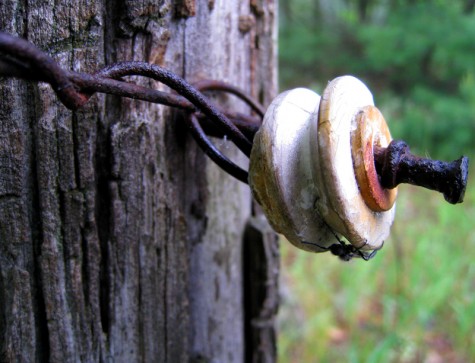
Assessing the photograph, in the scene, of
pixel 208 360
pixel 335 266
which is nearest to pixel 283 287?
pixel 335 266

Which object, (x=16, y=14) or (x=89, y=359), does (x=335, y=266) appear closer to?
(x=89, y=359)

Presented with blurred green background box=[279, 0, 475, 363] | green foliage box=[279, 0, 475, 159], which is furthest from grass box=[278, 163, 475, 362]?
green foliage box=[279, 0, 475, 159]

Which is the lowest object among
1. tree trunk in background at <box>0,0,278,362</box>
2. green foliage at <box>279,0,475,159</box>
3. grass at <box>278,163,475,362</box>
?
grass at <box>278,163,475,362</box>

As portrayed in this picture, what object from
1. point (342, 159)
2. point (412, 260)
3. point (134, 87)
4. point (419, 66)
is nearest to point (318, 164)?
point (342, 159)

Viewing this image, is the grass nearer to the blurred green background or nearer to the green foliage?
the blurred green background

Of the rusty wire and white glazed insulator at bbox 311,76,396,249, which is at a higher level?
the rusty wire

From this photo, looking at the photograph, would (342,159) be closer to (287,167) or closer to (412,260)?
(287,167)

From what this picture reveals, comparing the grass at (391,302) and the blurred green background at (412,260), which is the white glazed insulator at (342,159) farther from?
the grass at (391,302)
